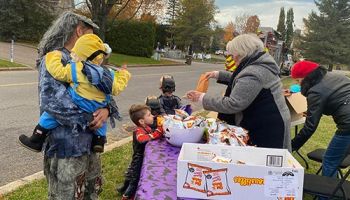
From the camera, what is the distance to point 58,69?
2.76 meters

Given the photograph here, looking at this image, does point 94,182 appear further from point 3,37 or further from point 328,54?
point 328,54

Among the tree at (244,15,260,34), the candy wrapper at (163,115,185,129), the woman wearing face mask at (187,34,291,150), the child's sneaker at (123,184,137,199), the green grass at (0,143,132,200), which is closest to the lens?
the woman wearing face mask at (187,34,291,150)

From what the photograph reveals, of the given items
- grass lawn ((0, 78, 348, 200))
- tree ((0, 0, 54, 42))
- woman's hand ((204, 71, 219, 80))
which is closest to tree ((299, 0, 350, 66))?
tree ((0, 0, 54, 42))

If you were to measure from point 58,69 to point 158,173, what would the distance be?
97 cm

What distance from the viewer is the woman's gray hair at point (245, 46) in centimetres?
340

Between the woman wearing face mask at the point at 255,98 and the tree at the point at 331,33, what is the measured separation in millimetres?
53933

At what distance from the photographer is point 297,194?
2.18 m

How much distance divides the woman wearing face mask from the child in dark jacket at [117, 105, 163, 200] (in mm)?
656

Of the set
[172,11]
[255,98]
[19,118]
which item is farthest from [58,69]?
[172,11]

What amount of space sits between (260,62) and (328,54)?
54.8 m

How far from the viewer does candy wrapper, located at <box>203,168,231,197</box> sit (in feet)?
7.25

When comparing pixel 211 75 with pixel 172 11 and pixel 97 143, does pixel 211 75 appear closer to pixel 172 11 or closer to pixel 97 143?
pixel 97 143

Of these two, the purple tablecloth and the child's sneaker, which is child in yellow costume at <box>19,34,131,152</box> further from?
the child's sneaker

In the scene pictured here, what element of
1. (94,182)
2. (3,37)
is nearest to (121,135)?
(94,182)
